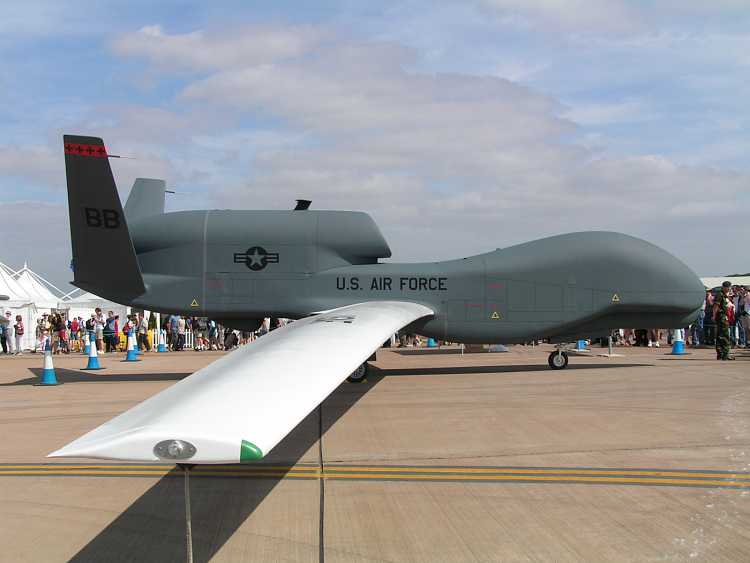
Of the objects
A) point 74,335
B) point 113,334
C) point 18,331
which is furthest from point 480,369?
point 74,335

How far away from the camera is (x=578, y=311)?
1554 centimetres

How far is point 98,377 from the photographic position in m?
16.7

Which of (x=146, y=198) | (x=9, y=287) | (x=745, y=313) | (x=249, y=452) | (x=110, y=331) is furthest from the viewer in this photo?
(x=9, y=287)

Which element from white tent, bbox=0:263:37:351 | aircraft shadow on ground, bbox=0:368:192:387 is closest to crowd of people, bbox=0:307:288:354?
white tent, bbox=0:263:37:351

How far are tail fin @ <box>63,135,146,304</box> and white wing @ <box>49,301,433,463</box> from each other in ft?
30.0

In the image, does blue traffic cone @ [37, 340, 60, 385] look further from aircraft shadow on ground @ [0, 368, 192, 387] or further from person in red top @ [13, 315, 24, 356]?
person in red top @ [13, 315, 24, 356]

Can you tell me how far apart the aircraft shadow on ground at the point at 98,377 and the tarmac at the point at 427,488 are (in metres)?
4.34

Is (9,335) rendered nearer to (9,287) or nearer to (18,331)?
(18,331)

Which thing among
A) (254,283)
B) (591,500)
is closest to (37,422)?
(254,283)

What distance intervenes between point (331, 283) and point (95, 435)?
1194 cm

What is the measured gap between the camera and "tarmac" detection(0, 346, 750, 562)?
193 inches

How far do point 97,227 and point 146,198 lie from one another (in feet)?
8.08

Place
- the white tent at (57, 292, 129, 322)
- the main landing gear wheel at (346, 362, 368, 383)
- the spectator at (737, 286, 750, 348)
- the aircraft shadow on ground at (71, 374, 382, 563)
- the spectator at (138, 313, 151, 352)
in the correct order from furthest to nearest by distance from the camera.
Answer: the white tent at (57, 292, 129, 322) → the spectator at (138, 313, 151, 352) → the spectator at (737, 286, 750, 348) → the main landing gear wheel at (346, 362, 368, 383) → the aircraft shadow on ground at (71, 374, 382, 563)

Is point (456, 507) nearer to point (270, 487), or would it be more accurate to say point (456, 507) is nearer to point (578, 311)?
point (270, 487)
